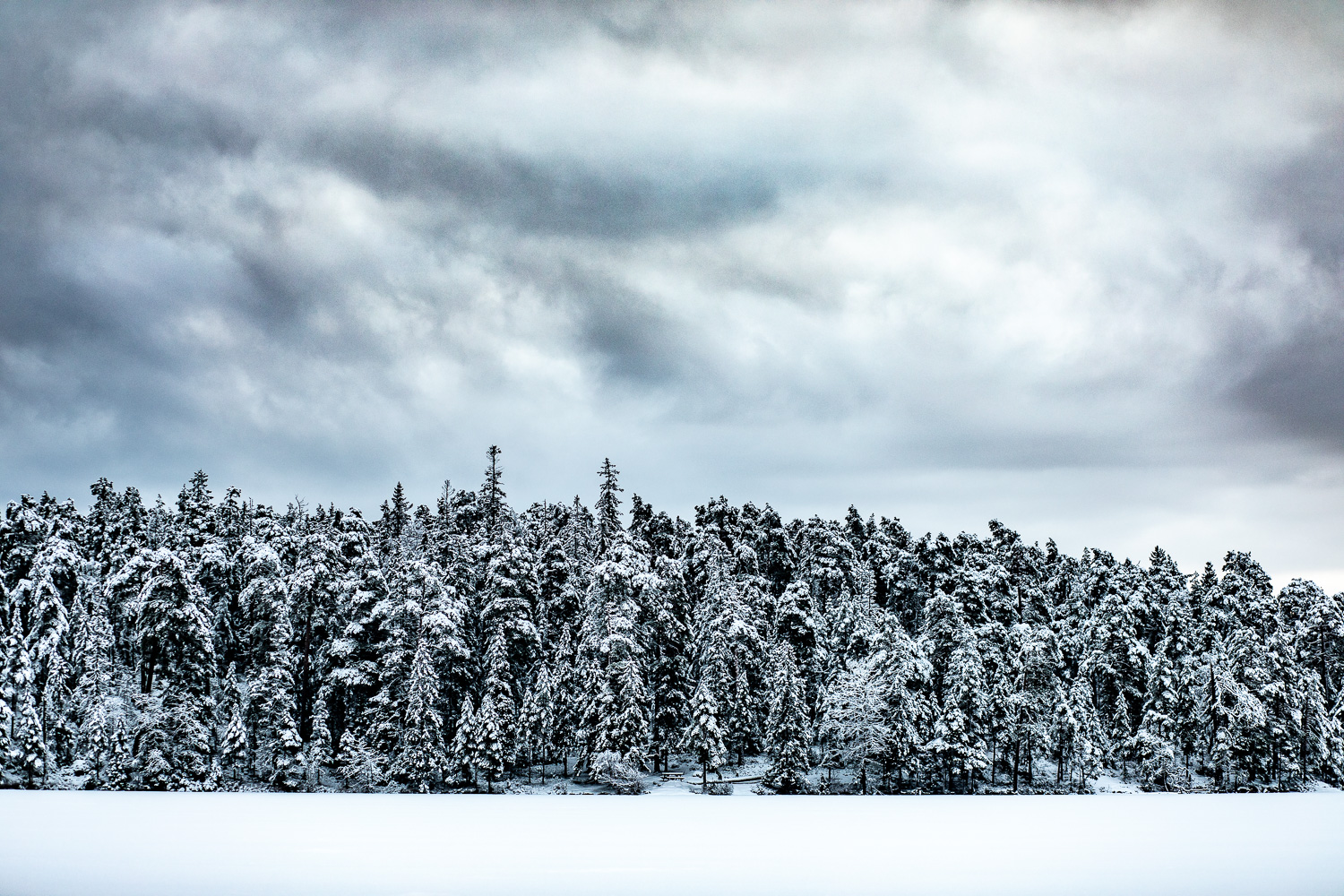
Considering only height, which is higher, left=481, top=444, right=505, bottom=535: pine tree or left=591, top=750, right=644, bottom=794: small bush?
left=481, top=444, right=505, bottom=535: pine tree

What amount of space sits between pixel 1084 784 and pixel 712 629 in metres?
26.4

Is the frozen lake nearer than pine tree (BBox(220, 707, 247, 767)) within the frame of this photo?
Yes

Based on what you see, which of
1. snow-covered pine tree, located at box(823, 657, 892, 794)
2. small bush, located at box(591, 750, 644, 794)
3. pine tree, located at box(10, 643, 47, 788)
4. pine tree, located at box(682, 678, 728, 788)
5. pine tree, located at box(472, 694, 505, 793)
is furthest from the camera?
snow-covered pine tree, located at box(823, 657, 892, 794)

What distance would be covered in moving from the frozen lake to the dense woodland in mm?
6268

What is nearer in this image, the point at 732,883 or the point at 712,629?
the point at 732,883

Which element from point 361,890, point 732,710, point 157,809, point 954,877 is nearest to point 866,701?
point 732,710

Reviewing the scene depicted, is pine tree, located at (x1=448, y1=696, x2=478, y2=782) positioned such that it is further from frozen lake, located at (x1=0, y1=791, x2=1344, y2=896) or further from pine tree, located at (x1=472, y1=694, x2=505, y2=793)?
frozen lake, located at (x1=0, y1=791, x2=1344, y2=896)

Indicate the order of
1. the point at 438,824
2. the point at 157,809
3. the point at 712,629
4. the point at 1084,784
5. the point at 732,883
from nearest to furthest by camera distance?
the point at 732,883 → the point at 438,824 → the point at 157,809 → the point at 712,629 → the point at 1084,784

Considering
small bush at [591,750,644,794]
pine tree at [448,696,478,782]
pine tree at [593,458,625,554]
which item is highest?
pine tree at [593,458,625,554]

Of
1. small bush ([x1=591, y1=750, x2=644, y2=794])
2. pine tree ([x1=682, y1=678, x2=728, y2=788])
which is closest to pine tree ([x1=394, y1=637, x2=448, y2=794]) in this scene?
small bush ([x1=591, y1=750, x2=644, y2=794])

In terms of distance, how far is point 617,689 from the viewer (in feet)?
176

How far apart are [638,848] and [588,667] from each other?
2497cm

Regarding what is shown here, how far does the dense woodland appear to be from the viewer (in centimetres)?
5200

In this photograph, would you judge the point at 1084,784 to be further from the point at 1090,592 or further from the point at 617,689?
the point at 617,689
